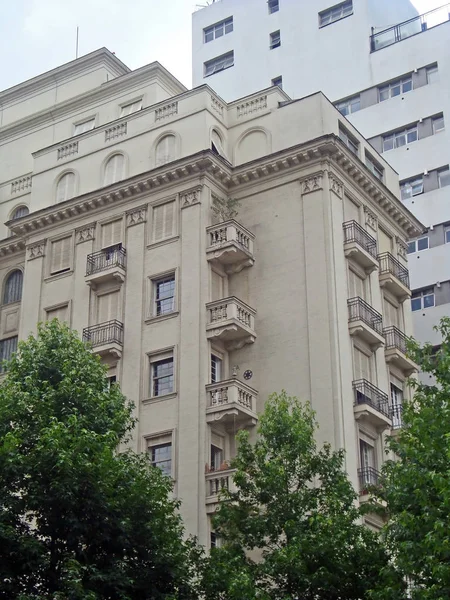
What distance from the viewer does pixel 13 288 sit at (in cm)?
5578

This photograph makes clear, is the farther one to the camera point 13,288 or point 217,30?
point 217,30

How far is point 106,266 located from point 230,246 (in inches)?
240

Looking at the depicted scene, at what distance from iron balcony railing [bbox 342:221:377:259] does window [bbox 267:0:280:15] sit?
3202 cm

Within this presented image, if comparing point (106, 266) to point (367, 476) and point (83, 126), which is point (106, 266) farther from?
point (367, 476)

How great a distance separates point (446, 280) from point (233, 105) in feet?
60.5

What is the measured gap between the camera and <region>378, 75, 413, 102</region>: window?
2766 inches

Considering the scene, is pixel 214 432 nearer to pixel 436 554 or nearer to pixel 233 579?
pixel 233 579

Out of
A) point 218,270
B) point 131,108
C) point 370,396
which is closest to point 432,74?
point 131,108

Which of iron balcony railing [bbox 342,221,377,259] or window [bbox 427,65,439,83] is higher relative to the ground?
window [bbox 427,65,439,83]

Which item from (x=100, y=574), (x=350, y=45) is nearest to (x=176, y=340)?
(x=100, y=574)

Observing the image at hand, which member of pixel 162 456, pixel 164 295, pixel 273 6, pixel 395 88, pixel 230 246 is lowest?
pixel 162 456

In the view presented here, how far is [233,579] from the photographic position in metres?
32.7

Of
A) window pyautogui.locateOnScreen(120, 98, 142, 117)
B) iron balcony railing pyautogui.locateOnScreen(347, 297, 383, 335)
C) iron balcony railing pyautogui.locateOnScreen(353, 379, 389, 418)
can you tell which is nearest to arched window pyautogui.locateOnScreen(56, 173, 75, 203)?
window pyautogui.locateOnScreen(120, 98, 142, 117)

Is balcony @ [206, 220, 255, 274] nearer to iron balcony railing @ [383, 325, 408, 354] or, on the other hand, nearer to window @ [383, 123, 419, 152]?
iron balcony railing @ [383, 325, 408, 354]
